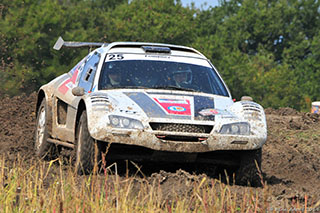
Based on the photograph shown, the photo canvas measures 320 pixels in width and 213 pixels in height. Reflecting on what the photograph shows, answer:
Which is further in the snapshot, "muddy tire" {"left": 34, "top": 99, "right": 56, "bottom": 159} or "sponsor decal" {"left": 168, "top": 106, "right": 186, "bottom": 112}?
"muddy tire" {"left": 34, "top": 99, "right": 56, "bottom": 159}

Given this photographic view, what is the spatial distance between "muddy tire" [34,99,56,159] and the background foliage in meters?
30.4

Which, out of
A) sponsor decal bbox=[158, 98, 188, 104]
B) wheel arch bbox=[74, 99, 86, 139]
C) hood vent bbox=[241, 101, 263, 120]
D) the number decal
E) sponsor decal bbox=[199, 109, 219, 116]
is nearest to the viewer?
sponsor decal bbox=[199, 109, 219, 116]

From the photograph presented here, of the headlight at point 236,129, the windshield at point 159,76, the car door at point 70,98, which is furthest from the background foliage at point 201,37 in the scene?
the headlight at point 236,129

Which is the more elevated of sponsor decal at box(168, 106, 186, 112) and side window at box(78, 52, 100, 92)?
side window at box(78, 52, 100, 92)

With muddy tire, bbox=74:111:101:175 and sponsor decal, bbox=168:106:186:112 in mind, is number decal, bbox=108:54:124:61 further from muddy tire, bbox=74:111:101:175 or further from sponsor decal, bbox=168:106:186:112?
sponsor decal, bbox=168:106:186:112

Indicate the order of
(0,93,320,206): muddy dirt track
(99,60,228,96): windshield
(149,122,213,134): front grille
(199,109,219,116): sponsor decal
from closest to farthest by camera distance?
(0,93,320,206): muddy dirt track
(149,122,213,134): front grille
(199,109,219,116): sponsor decal
(99,60,228,96): windshield

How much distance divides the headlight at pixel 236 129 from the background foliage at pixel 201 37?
34054 millimetres

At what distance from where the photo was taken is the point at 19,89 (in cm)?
4503

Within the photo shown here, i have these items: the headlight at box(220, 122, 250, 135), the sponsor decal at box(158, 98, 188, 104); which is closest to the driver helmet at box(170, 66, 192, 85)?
the sponsor decal at box(158, 98, 188, 104)

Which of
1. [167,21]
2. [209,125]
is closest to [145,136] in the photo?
[209,125]

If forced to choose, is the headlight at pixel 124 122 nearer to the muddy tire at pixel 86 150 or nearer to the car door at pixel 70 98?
the muddy tire at pixel 86 150

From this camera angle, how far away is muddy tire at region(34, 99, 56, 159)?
10.5 m

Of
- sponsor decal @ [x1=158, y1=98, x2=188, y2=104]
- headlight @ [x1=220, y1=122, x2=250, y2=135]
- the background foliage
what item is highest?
sponsor decal @ [x1=158, y1=98, x2=188, y2=104]

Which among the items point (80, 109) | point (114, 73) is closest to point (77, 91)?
point (80, 109)
